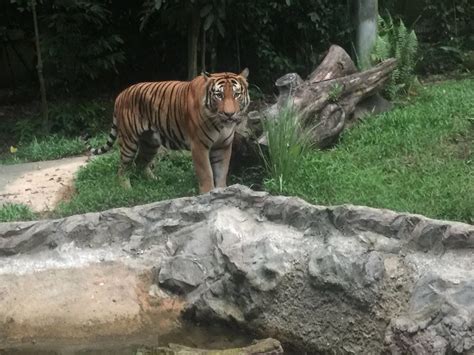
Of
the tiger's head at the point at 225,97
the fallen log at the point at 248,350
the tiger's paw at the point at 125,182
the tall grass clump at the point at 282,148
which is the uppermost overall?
the tiger's head at the point at 225,97

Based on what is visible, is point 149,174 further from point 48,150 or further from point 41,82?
point 41,82

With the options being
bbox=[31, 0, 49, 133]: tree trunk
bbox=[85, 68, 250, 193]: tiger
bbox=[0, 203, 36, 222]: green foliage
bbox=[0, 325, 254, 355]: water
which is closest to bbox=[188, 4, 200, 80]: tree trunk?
bbox=[31, 0, 49, 133]: tree trunk

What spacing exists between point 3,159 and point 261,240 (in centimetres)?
496

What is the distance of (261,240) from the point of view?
4449 millimetres

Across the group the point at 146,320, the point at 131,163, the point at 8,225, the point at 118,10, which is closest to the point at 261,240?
the point at 146,320

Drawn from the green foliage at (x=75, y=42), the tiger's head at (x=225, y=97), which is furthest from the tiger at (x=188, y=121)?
the green foliage at (x=75, y=42)

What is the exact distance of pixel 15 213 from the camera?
19.3 ft

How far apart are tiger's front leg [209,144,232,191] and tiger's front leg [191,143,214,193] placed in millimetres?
129

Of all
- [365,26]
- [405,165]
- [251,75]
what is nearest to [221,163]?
[405,165]

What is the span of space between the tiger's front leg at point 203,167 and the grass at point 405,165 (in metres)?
0.50

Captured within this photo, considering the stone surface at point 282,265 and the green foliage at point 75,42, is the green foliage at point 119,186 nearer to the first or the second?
the stone surface at point 282,265

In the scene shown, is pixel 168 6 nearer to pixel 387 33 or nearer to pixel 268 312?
pixel 387 33

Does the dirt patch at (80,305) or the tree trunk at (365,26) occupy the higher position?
the tree trunk at (365,26)

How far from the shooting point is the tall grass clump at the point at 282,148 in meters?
5.78
